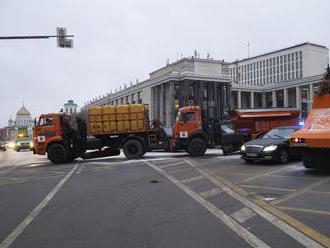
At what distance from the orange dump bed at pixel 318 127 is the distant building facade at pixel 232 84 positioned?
62.0 meters

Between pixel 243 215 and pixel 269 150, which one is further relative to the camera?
pixel 269 150

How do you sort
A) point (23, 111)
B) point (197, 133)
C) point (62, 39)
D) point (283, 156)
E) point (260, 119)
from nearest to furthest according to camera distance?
point (283, 156), point (62, 39), point (197, 133), point (260, 119), point (23, 111)

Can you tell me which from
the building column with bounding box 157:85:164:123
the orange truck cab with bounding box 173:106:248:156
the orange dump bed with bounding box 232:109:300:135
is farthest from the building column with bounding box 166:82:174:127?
the orange truck cab with bounding box 173:106:248:156

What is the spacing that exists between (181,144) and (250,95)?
3668 inches

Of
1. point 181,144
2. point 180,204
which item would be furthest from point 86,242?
point 181,144

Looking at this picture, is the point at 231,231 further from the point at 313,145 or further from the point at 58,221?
the point at 313,145

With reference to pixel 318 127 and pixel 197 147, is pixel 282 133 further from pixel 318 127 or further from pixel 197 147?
pixel 197 147

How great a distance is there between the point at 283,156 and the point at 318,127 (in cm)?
321

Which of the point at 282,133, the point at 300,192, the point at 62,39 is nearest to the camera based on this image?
the point at 300,192

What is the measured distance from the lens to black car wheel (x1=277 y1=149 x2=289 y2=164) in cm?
1778

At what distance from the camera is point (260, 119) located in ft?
112

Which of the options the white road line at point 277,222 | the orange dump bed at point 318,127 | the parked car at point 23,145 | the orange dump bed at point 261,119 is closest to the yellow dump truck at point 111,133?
the orange dump bed at point 261,119

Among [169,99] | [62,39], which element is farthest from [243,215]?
[169,99]

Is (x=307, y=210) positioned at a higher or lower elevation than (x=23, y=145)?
higher
